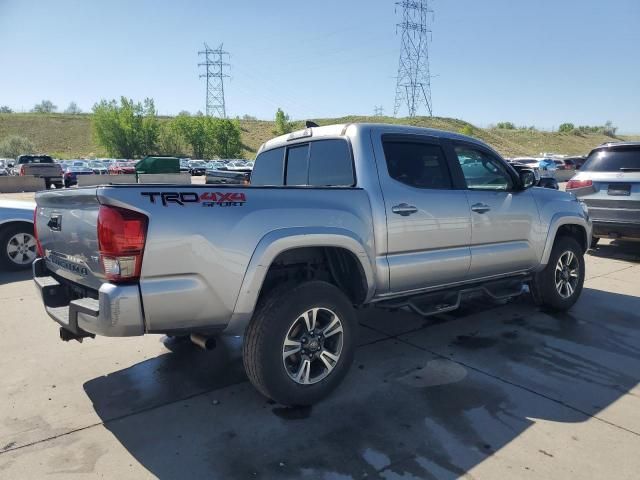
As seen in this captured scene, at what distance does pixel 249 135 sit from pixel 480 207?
329ft

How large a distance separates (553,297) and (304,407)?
3.42 m

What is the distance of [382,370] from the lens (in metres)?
3.97

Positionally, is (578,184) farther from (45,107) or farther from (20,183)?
(45,107)

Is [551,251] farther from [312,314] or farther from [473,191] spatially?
[312,314]

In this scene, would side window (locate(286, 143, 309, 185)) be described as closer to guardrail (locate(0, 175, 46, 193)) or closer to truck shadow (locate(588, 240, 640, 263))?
truck shadow (locate(588, 240, 640, 263))

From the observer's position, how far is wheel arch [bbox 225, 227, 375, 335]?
3.03 metres

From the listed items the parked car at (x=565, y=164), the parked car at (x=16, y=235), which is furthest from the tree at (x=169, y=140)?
the parked car at (x=16, y=235)

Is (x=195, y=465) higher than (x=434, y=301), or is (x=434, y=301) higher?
(x=434, y=301)

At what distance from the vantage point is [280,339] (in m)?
3.16

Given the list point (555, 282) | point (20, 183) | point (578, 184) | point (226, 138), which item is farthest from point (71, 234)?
point (226, 138)

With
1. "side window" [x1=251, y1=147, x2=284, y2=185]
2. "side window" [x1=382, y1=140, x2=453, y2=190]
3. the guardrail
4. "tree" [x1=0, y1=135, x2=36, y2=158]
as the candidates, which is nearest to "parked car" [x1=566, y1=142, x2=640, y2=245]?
"side window" [x1=382, y1=140, x2=453, y2=190]

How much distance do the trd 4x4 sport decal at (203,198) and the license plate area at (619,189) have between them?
7.47 metres

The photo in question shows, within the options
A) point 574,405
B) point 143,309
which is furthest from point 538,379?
point 143,309

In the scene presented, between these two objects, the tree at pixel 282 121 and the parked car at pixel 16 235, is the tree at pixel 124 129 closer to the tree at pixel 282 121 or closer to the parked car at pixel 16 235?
the tree at pixel 282 121
